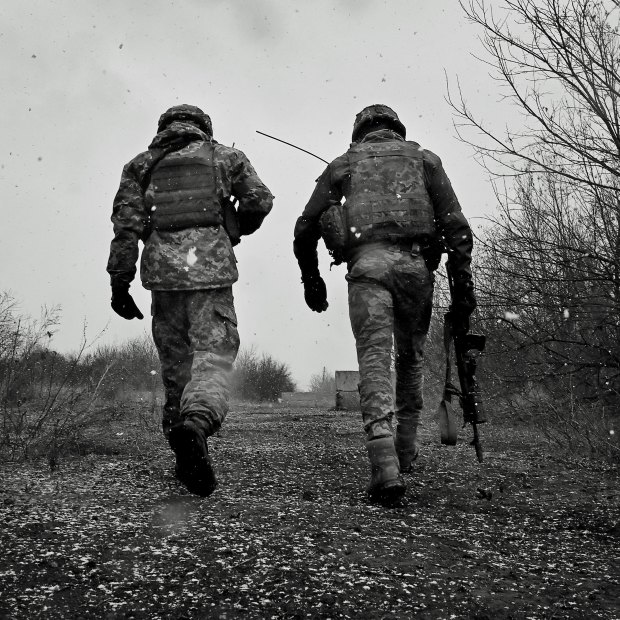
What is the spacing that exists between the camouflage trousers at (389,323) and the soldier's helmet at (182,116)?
4.46 feet

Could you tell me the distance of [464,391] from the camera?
3844 millimetres

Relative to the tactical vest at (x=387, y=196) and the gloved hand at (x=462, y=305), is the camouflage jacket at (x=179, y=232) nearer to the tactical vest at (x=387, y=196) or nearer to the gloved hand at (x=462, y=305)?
the tactical vest at (x=387, y=196)

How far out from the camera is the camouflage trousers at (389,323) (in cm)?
349

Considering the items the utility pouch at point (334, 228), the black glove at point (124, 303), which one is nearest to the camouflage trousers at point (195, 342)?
the black glove at point (124, 303)

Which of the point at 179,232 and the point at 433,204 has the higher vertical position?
the point at 433,204

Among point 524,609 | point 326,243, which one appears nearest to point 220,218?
Result: point 326,243

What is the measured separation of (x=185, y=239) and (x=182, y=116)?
0.88 m

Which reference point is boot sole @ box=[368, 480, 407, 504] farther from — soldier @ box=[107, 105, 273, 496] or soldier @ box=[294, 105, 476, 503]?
soldier @ box=[107, 105, 273, 496]

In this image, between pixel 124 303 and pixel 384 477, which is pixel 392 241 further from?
pixel 124 303

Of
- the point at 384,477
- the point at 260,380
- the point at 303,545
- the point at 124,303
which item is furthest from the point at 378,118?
the point at 260,380

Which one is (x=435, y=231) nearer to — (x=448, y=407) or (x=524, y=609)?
(x=448, y=407)

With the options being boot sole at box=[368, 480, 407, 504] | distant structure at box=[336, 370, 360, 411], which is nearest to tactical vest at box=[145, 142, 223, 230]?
boot sole at box=[368, 480, 407, 504]

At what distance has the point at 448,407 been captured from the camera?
373 cm

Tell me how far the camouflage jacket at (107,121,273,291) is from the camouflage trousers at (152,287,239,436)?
96 millimetres
